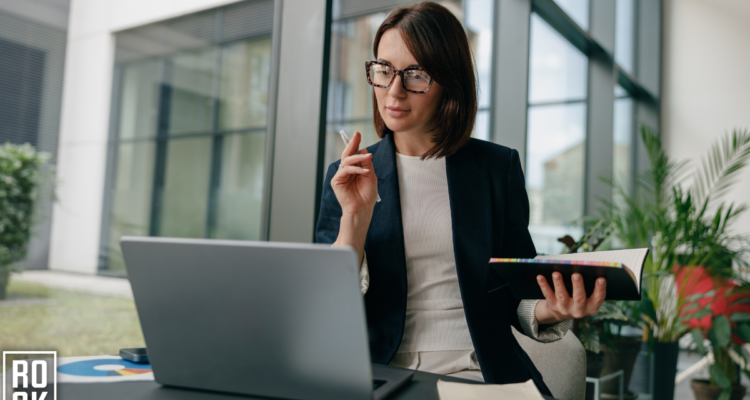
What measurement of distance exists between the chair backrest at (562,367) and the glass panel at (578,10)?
8.14 feet

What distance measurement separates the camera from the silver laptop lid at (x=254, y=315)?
2.01 feet

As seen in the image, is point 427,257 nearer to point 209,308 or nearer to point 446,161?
point 446,161

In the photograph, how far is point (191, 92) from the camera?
1.93 metres

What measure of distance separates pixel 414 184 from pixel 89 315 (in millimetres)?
1079

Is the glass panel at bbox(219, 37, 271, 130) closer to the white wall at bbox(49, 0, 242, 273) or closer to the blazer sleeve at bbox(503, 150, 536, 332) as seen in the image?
the white wall at bbox(49, 0, 242, 273)

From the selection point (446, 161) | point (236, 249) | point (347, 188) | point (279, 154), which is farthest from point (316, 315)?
point (279, 154)

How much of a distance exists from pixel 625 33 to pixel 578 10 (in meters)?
1.47

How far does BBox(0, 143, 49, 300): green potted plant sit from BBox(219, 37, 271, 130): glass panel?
2.25ft

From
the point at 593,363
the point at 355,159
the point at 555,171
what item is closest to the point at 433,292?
the point at 355,159

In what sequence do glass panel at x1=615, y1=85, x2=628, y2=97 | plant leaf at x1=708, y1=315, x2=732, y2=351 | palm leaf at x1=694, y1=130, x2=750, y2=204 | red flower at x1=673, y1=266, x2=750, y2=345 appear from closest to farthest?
plant leaf at x1=708, y1=315, x2=732, y2=351 < red flower at x1=673, y1=266, x2=750, y2=345 < palm leaf at x1=694, y1=130, x2=750, y2=204 < glass panel at x1=615, y1=85, x2=628, y2=97

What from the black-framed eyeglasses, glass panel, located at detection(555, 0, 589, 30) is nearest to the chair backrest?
the black-framed eyeglasses

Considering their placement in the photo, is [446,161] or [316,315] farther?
[446,161]

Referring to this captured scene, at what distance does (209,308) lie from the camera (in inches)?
27.0

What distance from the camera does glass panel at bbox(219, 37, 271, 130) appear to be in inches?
77.3
